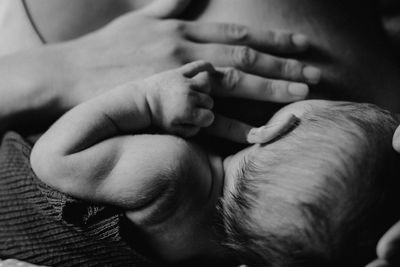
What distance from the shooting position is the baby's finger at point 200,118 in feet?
2.81

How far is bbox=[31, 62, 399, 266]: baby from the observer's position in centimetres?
74

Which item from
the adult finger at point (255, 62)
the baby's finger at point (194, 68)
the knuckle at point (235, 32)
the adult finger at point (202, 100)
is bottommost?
the adult finger at point (202, 100)


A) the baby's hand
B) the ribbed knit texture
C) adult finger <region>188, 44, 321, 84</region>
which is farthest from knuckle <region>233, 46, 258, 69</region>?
the ribbed knit texture

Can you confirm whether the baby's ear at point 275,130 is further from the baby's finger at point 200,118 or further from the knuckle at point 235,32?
the knuckle at point 235,32

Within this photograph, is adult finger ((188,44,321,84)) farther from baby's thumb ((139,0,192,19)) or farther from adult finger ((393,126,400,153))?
adult finger ((393,126,400,153))

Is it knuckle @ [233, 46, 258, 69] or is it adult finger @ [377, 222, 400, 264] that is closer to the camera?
adult finger @ [377, 222, 400, 264]

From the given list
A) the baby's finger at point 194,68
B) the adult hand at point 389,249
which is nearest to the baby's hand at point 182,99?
the baby's finger at point 194,68

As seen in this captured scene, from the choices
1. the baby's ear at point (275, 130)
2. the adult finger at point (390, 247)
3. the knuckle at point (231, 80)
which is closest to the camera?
the adult finger at point (390, 247)

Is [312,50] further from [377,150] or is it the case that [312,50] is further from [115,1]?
[115,1]

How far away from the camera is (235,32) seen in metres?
0.99

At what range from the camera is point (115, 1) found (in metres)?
1.06

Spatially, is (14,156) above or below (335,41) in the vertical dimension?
below

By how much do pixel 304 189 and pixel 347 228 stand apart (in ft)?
0.27

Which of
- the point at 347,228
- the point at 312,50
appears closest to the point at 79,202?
the point at 347,228
